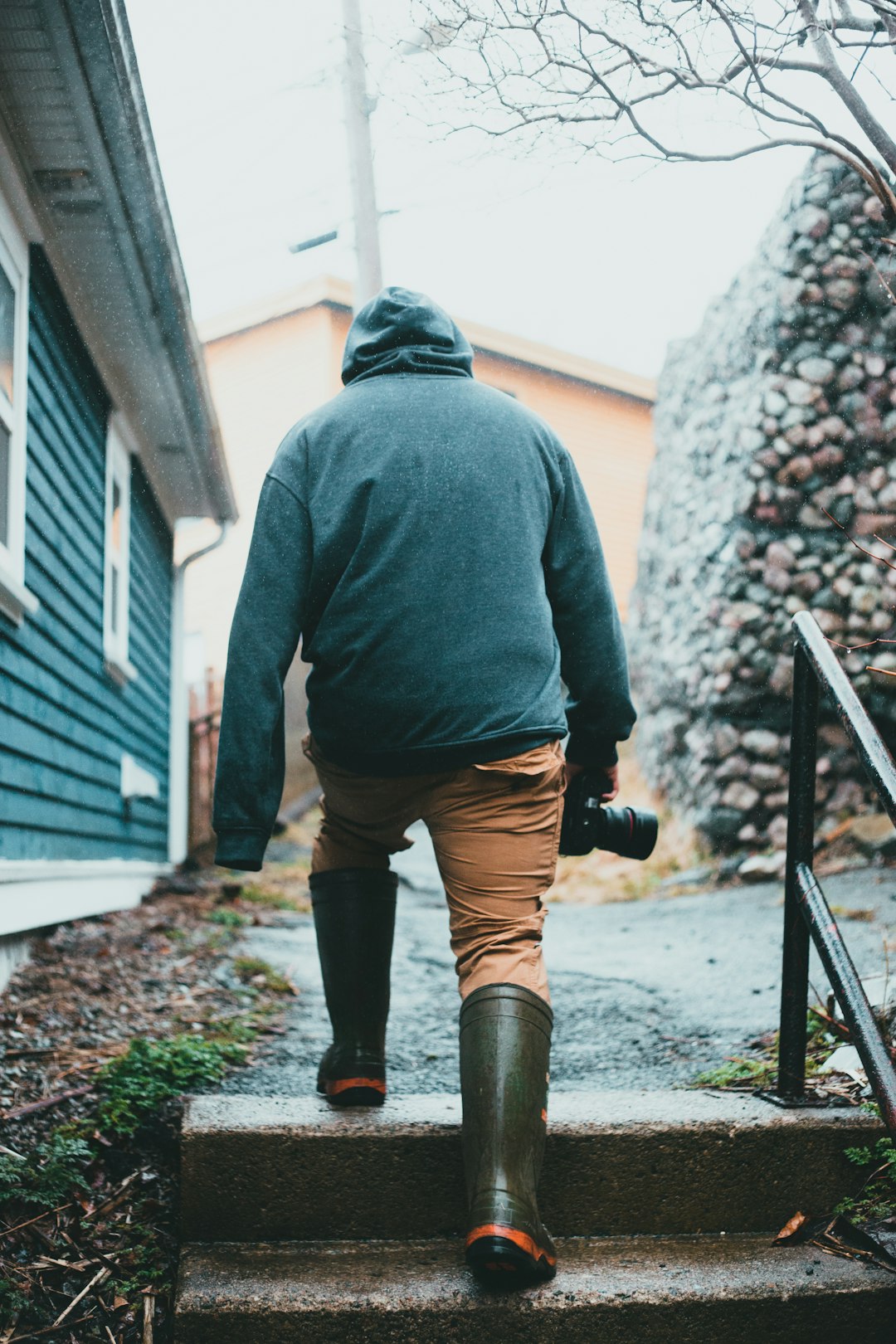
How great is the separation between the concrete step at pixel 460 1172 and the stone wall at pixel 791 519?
4881 mm

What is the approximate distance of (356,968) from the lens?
7.27 ft

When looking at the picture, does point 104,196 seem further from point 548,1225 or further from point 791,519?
point 791,519

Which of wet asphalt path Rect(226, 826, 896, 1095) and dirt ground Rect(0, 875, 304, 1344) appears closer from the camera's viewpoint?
dirt ground Rect(0, 875, 304, 1344)

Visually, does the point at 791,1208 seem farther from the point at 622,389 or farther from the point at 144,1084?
the point at 622,389

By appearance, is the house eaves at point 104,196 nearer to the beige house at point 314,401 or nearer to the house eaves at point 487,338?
the beige house at point 314,401

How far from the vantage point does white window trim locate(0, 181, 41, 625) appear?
375 centimetres

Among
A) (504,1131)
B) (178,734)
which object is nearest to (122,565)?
(178,734)

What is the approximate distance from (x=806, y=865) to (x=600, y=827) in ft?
1.40

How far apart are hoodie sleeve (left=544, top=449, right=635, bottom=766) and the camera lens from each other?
0.47 ft

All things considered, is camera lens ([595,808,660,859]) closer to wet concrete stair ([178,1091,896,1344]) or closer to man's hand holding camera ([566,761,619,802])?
man's hand holding camera ([566,761,619,802])

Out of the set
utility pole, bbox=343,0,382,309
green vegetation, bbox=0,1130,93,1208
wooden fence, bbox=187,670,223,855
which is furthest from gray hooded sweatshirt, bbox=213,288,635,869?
wooden fence, bbox=187,670,223,855

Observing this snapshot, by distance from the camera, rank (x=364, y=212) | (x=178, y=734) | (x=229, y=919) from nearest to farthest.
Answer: (x=229, y=919), (x=364, y=212), (x=178, y=734)

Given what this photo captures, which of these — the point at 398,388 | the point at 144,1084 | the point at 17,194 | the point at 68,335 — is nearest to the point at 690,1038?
the point at 144,1084

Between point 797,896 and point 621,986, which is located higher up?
point 797,896
